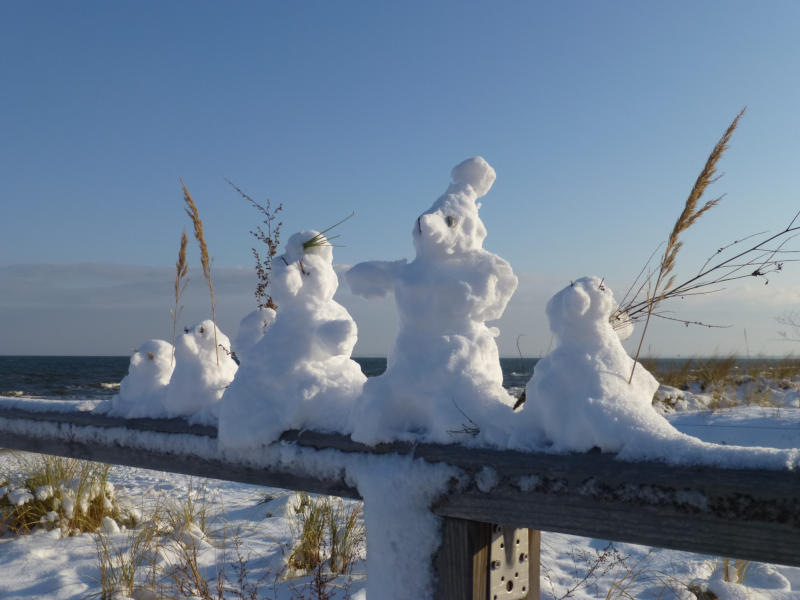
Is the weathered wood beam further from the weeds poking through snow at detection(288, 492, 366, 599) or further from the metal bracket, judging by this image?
the weeds poking through snow at detection(288, 492, 366, 599)

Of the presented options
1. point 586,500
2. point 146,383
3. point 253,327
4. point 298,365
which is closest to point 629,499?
point 586,500

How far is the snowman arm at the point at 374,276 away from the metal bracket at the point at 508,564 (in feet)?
2.34

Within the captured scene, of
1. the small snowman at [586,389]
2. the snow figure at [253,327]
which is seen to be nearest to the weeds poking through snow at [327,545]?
the snow figure at [253,327]

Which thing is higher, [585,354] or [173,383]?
[585,354]

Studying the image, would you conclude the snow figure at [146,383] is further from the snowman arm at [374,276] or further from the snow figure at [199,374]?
the snowman arm at [374,276]

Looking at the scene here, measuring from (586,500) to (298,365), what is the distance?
3.17 feet

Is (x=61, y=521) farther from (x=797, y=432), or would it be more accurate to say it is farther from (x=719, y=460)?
(x=797, y=432)

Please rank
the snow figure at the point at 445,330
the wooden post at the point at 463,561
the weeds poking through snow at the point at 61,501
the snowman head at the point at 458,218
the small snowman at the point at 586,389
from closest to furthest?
the small snowman at the point at 586,389 → the wooden post at the point at 463,561 → the snow figure at the point at 445,330 → the snowman head at the point at 458,218 → the weeds poking through snow at the point at 61,501

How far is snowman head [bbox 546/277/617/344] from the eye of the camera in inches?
50.3

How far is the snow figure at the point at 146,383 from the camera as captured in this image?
2115mm

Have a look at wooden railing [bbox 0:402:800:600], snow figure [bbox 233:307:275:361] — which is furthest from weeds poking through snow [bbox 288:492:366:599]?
wooden railing [bbox 0:402:800:600]

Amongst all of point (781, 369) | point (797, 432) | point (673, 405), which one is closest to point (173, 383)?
point (797, 432)

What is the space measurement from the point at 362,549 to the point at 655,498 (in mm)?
2745

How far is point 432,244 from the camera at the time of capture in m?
1.55
